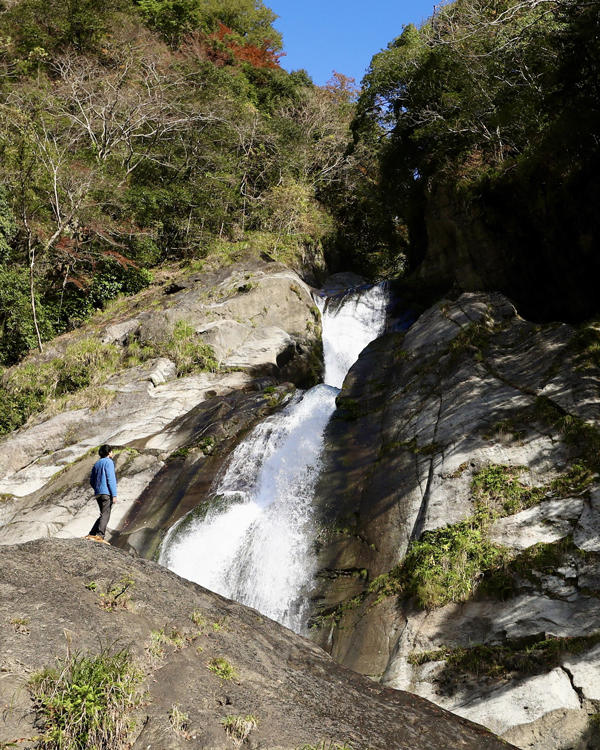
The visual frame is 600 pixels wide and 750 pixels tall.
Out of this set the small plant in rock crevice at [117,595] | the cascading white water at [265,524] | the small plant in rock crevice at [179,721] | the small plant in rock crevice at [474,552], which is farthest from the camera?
the cascading white water at [265,524]

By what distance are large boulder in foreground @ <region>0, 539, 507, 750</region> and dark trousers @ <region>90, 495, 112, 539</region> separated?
2668 mm

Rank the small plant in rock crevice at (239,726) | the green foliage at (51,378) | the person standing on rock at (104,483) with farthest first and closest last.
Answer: the green foliage at (51,378) → the person standing on rock at (104,483) → the small plant in rock crevice at (239,726)

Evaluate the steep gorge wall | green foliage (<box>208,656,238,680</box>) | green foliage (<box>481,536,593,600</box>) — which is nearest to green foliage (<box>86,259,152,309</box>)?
the steep gorge wall

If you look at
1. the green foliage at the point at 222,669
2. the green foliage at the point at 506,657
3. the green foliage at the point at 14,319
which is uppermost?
the green foliage at the point at 14,319

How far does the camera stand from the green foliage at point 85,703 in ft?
12.6

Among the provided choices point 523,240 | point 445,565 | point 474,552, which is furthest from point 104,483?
point 523,240

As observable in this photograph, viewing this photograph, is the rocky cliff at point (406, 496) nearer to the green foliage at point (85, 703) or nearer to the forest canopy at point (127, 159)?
the green foliage at point (85, 703)

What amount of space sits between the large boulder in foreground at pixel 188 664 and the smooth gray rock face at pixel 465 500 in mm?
1091

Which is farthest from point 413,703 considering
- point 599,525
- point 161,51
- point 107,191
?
point 161,51

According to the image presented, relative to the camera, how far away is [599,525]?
277 inches

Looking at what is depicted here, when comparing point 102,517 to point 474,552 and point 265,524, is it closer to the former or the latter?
point 265,524

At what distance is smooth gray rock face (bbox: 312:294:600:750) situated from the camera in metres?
6.25

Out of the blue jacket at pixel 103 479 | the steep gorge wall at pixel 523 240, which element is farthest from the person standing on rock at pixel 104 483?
the steep gorge wall at pixel 523 240

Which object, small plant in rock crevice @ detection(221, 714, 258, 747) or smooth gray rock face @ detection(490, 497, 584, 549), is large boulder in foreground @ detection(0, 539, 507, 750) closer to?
small plant in rock crevice @ detection(221, 714, 258, 747)
